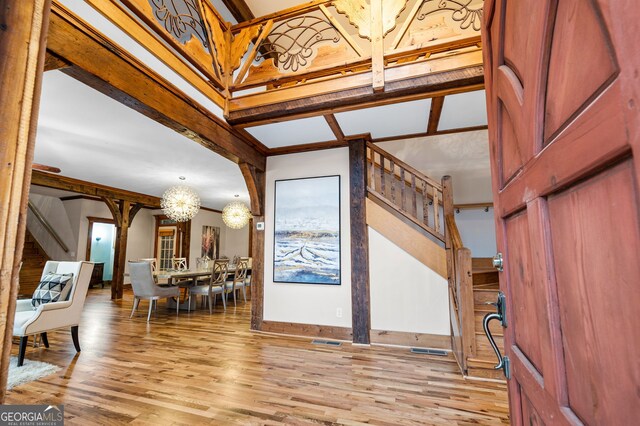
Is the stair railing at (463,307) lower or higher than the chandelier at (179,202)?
lower

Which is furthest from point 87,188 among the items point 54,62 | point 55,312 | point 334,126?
point 334,126

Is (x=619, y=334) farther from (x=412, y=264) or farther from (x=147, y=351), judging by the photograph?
(x=147, y=351)

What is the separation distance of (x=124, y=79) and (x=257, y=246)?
8.91ft

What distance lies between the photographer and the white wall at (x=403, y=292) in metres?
3.47

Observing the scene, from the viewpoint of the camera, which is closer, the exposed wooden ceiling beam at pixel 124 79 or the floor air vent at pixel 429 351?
the exposed wooden ceiling beam at pixel 124 79

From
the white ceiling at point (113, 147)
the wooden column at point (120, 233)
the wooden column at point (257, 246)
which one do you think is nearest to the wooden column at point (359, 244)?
the wooden column at point (257, 246)

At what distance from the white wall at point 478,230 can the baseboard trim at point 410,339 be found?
65.6 inches

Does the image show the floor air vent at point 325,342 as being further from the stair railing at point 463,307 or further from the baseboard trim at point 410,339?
the stair railing at point 463,307

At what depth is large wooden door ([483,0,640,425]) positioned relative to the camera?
0.40 m

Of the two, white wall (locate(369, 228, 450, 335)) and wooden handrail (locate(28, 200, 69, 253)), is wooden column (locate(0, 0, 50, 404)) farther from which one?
wooden handrail (locate(28, 200, 69, 253))

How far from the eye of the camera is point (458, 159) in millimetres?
4398

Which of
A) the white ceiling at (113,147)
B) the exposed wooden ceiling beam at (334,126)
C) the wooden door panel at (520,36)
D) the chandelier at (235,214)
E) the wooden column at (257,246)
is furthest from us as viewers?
the chandelier at (235,214)

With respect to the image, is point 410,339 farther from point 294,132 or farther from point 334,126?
point 294,132

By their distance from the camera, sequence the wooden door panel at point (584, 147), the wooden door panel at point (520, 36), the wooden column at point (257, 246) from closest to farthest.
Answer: the wooden door panel at point (584, 147), the wooden door panel at point (520, 36), the wooden column at point (257, 246)
